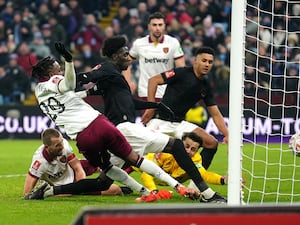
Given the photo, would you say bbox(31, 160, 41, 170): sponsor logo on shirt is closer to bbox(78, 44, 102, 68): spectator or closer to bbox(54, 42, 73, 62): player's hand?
bbox(54, 42, 73, 62): player's hand

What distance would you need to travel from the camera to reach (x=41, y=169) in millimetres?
9820

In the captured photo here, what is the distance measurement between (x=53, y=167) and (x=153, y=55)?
3934 mm

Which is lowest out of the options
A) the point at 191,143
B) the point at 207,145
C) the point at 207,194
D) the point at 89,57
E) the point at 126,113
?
the point at 89,57

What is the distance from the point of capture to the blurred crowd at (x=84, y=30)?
21.5m

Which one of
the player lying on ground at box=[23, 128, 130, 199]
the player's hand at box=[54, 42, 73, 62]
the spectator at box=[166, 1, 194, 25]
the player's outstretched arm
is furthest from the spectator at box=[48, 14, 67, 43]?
the player's hand at box=[54, 42, 73, 62]

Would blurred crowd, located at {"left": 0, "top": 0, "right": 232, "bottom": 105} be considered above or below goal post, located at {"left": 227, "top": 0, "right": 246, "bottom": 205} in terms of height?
below

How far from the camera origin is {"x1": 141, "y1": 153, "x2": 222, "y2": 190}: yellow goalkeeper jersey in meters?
9.95

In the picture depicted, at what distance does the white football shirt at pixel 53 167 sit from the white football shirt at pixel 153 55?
368 centimetres

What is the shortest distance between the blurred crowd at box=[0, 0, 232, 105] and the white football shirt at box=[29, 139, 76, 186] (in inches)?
432

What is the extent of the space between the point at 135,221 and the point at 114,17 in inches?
813

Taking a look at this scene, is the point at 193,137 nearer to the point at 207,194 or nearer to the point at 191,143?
the point at 191,143

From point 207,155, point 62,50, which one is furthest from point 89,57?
point 62,50

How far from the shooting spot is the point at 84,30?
23.1m

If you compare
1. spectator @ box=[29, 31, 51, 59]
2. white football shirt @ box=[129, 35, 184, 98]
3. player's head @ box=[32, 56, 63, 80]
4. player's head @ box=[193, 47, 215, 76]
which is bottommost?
spectator @ box=[29, 31, 51, 59]
